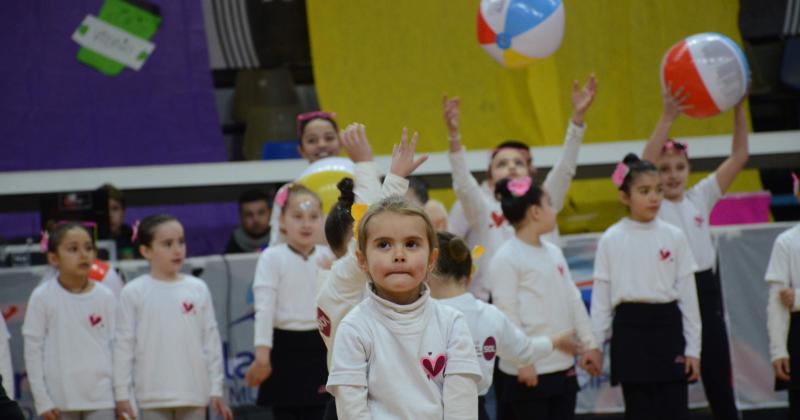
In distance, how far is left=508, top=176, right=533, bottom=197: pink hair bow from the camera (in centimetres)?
487

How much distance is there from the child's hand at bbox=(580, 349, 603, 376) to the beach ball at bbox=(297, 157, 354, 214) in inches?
53.7

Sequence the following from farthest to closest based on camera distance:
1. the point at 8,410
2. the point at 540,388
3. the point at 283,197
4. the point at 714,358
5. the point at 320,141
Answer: the point at 320,141, the point at 714,358, the point at 283,197, the point at 540,388, the point at 8,410

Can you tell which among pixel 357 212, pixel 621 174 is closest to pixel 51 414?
pixel 357 212

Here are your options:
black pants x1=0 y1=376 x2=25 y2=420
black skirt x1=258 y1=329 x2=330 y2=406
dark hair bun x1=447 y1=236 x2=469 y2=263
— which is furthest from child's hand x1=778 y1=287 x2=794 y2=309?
black pants x1=0 y1=376 x2=25 y2=420

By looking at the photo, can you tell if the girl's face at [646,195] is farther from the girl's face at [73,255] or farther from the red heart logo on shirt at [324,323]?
the girl's face at [73,255]

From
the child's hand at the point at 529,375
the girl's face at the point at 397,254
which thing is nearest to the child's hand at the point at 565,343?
the child's hand at the point at 529,375

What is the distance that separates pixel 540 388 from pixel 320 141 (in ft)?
5.63

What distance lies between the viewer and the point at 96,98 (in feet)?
26.8

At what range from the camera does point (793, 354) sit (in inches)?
205

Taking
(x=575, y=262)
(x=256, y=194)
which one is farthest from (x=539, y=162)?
(x=256, y=194)

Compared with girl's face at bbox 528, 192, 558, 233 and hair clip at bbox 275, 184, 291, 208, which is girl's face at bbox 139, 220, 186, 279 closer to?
hair clip at bbox 275, 184, 291, 208

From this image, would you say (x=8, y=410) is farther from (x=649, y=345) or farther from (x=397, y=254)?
(x=649, y=345)

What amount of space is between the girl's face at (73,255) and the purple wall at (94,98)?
3.05m

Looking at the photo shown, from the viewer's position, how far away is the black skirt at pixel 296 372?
4.77 meters
